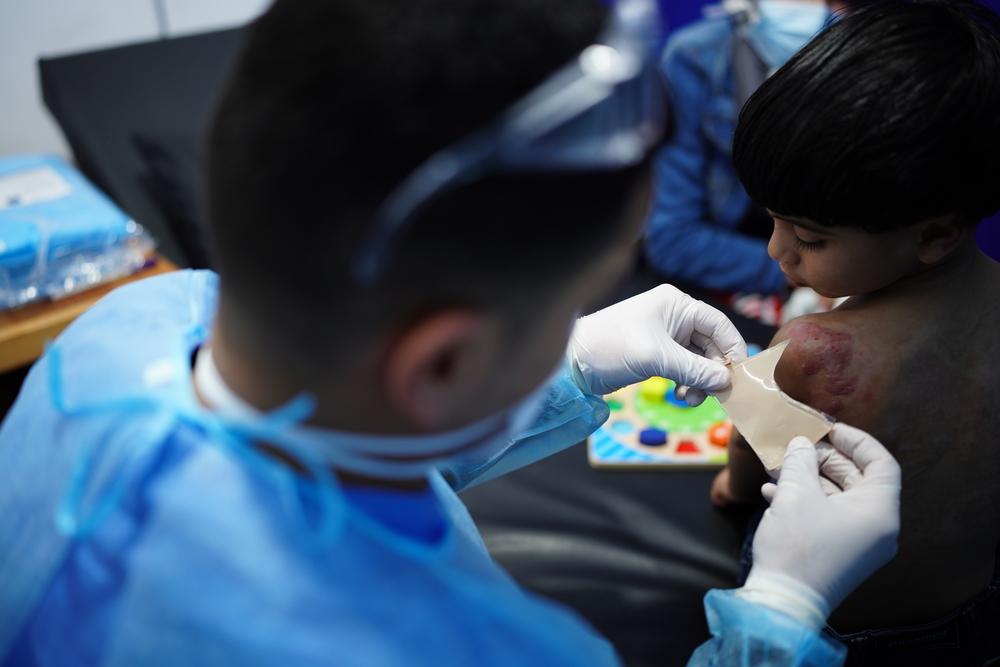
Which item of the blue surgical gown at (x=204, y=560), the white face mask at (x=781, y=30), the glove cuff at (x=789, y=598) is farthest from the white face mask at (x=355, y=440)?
the white face mask at (x=781, y=30)

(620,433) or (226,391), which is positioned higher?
(226,391)

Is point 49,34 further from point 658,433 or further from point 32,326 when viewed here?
point 658,433

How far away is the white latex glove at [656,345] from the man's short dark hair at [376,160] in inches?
18.3

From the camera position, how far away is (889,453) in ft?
2.77

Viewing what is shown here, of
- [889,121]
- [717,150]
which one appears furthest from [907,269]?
[717,150]

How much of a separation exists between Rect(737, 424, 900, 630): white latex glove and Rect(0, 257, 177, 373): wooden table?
43.5 inches

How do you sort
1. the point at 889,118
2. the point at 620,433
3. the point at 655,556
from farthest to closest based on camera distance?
1. the point at 620,433
2. the point at 655,556
3. the point at 889,118

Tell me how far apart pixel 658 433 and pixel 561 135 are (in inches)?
34.1

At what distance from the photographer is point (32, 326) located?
56.2 inches

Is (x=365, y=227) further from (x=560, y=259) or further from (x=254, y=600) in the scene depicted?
(x=254, y=600)

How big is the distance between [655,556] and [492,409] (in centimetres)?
64

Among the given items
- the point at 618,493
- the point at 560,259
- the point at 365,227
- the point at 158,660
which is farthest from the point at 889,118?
the point at 158,660

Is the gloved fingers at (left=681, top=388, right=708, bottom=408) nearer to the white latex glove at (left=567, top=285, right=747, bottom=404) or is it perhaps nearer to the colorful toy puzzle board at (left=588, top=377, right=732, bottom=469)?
the white latex glove at (left=567, top=285, right=747, bottom=404)

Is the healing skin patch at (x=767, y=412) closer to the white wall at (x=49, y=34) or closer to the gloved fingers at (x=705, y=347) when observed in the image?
the gloved fingers at (x=705, y=347)
